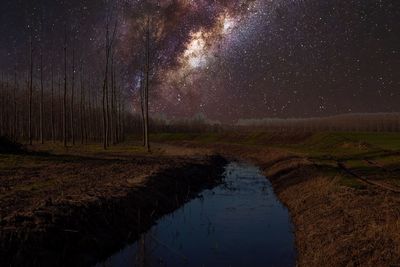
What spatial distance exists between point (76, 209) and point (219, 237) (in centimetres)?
658

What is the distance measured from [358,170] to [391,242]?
2531 cm

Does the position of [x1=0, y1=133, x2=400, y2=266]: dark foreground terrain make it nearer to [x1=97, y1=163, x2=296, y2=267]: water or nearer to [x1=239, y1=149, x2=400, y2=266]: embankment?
[x1=239, y1=149, x2=400, y2=266]: embankment

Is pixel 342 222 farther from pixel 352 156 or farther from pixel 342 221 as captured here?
pixel 352 156

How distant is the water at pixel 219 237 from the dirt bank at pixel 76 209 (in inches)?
32.1

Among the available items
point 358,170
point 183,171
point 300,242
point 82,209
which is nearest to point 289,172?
point 358,170

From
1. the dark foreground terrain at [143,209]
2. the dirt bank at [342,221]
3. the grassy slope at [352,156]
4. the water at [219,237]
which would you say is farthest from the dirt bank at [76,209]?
the grassy slope at [352,156]

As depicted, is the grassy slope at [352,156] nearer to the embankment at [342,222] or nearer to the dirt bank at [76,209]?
the embankment at [342,222]

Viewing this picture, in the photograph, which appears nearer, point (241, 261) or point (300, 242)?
point (241, 261)

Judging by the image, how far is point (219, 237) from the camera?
21.6 metres

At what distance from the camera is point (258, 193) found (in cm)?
3553

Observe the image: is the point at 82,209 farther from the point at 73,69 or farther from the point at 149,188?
the point at 73,69

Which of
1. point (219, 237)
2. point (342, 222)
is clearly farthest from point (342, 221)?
point (219, 237)

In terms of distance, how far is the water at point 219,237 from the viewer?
17.9 metres

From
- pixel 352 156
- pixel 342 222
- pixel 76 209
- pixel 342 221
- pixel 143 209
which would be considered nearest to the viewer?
pixel 76 209
